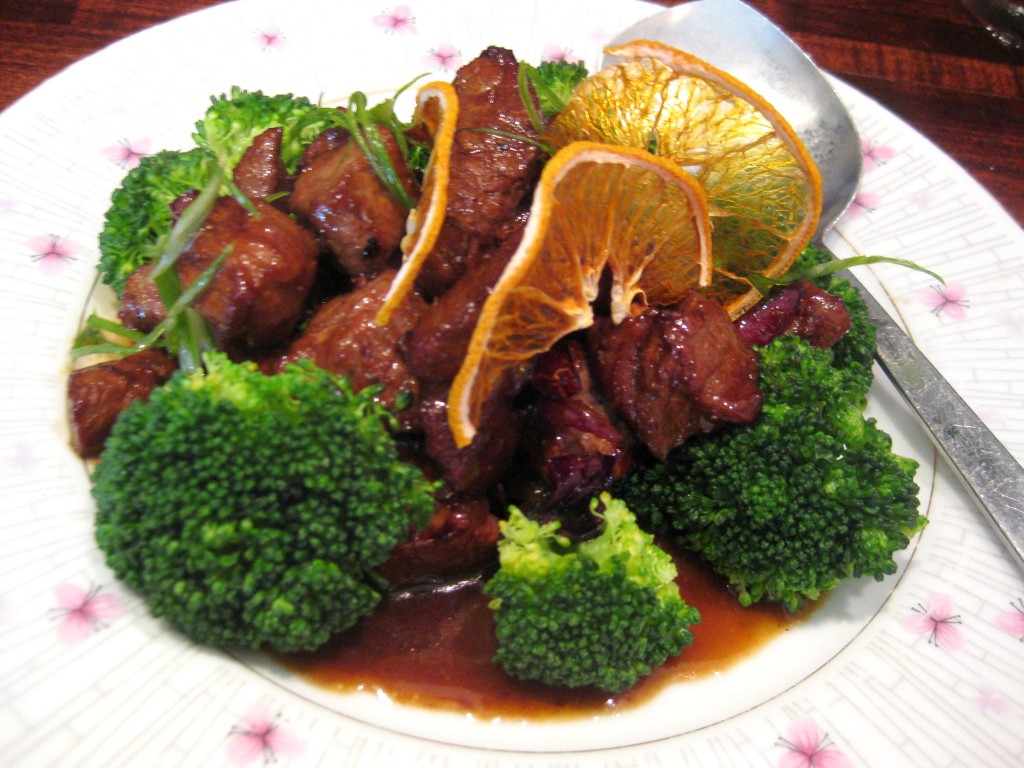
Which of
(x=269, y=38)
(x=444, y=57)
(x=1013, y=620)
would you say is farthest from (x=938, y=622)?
(x=269, y=38)

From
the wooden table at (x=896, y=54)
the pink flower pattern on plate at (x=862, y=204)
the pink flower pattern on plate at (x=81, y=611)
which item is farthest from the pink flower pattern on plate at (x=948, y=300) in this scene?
the pink flower pattern on plate at (x=81, y=611)

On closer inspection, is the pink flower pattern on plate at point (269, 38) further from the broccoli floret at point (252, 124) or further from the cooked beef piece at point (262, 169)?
the cooked beef piece at point (262, 169)

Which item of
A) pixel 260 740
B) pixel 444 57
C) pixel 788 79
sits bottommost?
pixel 260 740

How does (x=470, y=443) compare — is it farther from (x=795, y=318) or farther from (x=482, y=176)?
(x=795, y=318)

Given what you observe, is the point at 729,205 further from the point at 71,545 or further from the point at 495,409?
the point at 71,545

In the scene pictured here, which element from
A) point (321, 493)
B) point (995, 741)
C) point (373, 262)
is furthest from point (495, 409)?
point (995, 741)

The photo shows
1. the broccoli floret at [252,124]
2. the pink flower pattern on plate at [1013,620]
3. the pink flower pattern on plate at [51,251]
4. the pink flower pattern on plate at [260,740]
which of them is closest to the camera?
the pink flower pattern on plate at [260,740]
